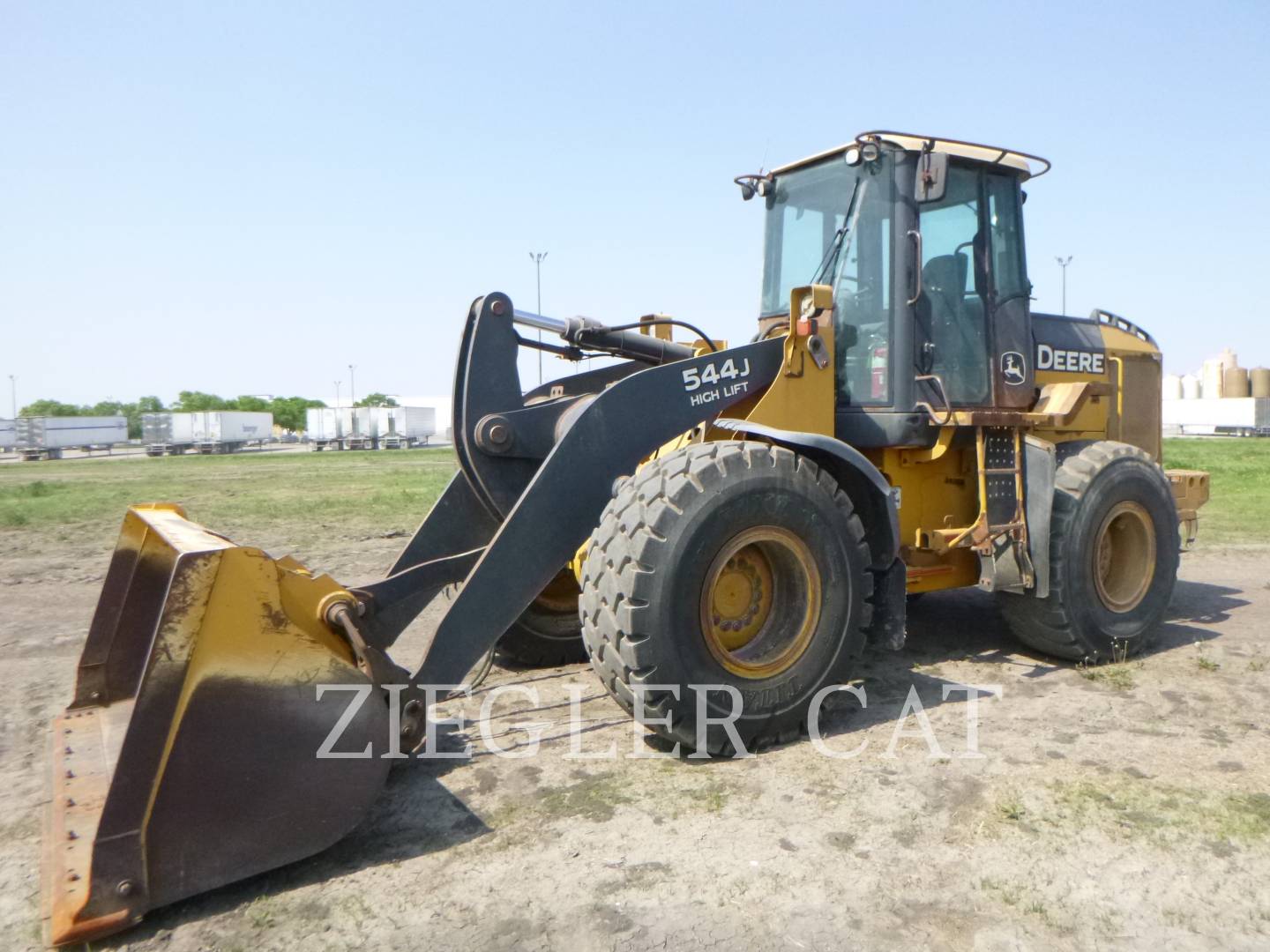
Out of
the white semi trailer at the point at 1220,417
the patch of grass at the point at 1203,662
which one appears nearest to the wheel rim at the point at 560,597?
the patch of grass at the point at 1203,662

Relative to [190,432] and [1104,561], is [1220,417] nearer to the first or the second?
[1104,561]

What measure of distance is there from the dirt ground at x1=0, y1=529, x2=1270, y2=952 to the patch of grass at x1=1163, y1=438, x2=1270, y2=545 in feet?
25.1

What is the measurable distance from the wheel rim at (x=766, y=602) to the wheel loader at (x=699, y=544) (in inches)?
0.6

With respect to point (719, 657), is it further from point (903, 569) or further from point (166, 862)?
point (166, 862)

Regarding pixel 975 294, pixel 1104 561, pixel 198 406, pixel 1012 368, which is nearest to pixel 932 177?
pixel 975 294

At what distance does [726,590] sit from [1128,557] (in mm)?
3282

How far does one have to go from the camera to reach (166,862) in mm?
2990

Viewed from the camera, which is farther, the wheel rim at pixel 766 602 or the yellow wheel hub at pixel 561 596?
the yellow wheel hub at pixel 561 596

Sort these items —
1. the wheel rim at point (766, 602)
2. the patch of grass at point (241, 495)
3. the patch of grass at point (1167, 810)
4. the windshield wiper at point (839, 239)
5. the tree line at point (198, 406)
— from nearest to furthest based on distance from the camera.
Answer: the patch of grass at point (1167, 810) < the wheel rim at point (766, 602) < the windshield wiper at point (839, 239) < the patch of grass at point (241, 495) < the tree line at point (198, 406)

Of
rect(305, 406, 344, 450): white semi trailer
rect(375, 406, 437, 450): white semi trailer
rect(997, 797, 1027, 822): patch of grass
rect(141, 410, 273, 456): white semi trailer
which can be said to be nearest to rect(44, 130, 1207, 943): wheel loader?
rect(997, 797, 1027, 822): patch of grass

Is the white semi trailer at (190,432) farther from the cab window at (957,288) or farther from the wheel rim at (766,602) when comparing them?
the wheel rim at (766,602)

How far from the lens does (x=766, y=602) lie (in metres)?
4.62

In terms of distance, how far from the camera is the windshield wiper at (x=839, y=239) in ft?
18.0

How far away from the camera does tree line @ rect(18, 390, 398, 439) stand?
277 feet
